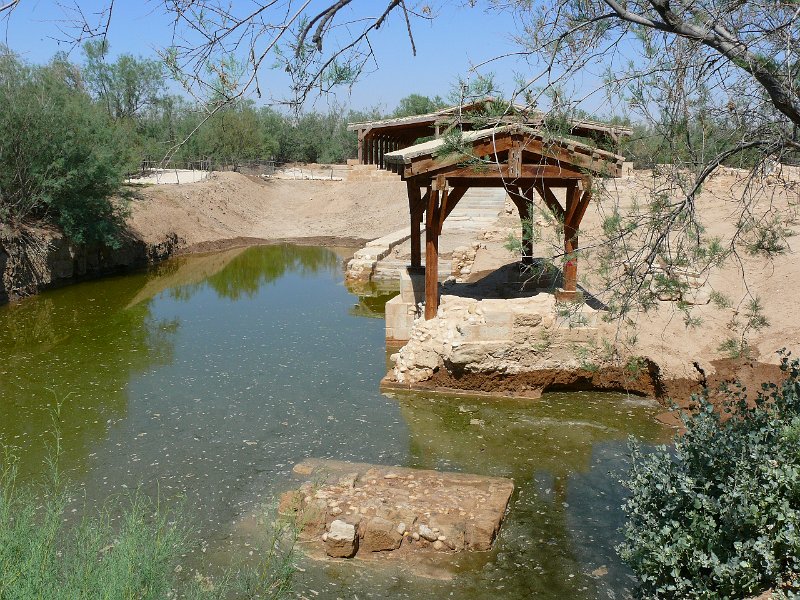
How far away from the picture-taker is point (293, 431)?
25.8 feet

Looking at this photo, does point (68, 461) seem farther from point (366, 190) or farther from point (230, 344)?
point (366, 190)

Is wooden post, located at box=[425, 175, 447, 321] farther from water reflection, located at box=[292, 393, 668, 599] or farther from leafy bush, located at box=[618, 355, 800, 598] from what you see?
leafy bush, located at box=[618, 355, 800, 598]

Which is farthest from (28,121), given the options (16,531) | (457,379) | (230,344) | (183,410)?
(16,531)

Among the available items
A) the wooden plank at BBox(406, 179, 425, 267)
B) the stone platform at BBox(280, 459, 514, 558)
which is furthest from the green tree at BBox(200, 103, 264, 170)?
the stone platform at BBox(280, 459, 514, 558)

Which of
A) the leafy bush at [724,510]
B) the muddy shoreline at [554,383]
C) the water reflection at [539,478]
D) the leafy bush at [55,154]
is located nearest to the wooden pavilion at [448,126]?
the leafy bush at [724,510]

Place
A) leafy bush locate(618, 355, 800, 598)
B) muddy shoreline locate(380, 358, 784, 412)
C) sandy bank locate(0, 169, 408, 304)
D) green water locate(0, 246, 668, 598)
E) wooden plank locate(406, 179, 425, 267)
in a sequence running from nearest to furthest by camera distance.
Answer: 1. leafy bush locate(618, 355, 800, 598)
2. green water locate(0, 246, 668, 598)
3. muddy shoreline locate(380, 358, 784, 412)
4. wooden plank locate(406, 179, 425, 267)
5. sandy bank locate(0, 169, 408, 304)

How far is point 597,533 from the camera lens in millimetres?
5793

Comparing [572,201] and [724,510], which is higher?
[572,201]

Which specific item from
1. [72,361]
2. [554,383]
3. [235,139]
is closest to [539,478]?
[554,383]

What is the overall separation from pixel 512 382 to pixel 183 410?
13.2 ft

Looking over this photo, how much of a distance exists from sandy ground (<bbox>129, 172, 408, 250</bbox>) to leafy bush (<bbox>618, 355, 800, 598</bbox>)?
65.2ft

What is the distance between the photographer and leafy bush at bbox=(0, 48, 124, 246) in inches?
627

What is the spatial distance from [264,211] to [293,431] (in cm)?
2309

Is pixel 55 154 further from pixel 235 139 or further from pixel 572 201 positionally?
pixel 235 139
